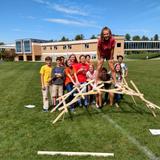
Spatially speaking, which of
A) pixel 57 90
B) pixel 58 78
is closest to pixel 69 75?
pixel 58 78

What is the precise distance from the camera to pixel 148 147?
5.27m

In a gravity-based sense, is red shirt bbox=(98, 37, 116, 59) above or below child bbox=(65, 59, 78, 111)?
above

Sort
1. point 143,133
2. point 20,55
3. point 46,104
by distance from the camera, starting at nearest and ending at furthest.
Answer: point 143,133 → point 46,104 → point 20,55

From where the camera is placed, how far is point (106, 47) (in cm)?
765

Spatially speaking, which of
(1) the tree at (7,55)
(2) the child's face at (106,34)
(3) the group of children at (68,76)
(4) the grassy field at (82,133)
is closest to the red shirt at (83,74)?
(3) the group of children at (68,76)

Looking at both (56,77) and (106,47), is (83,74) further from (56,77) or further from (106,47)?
(106,47)

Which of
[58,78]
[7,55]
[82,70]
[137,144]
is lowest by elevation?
[137,144]

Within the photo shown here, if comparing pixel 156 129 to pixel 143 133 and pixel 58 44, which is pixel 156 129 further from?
pixel 58 44

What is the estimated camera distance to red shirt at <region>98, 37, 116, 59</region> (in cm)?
759

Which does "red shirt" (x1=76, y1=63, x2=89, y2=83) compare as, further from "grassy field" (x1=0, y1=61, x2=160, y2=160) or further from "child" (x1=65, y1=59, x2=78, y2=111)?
"grassy field" (x1=0, y1=61, x2=160, y2=160)

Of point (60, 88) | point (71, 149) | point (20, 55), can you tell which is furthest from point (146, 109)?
point (20, 55)

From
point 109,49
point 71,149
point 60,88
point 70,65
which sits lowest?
point 71,149

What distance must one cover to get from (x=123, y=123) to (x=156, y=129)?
0.96 m

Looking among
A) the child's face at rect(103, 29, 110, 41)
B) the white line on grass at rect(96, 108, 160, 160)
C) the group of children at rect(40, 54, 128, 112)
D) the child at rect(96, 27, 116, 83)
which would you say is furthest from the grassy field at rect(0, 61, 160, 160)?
the child's face at rect(103, 29, 110, 41)
